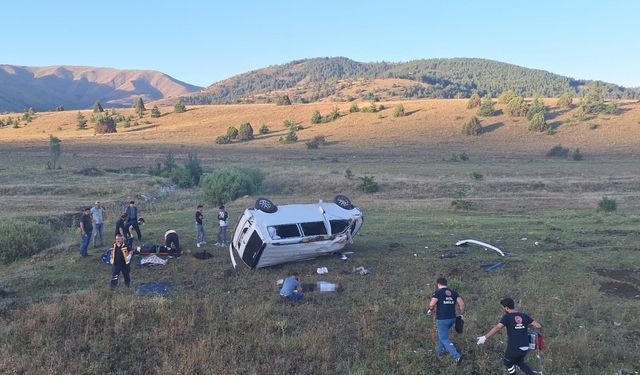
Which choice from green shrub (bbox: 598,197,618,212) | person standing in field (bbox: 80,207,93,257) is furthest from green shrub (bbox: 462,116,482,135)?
person standing in field (bbox: 80,207,93,257)

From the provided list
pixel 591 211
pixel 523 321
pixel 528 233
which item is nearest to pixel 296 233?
pixel 523 321

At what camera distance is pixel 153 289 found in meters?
12.7

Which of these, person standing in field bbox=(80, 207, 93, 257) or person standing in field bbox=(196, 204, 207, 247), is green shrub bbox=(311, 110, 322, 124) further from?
person standing in field bbox=(80, 207, 93, 257)

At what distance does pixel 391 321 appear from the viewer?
Result: 10219 millimetres

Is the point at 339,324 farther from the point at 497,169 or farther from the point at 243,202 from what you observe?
the point at 497,169

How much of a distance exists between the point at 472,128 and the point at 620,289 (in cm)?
6397

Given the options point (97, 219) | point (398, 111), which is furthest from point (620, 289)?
point (398, 111)

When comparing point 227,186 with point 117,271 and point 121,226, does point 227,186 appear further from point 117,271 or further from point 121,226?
point 117,271

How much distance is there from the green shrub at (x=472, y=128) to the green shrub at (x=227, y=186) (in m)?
47.4

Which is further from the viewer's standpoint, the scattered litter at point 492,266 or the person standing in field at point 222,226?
the person standing in field at point 222,226

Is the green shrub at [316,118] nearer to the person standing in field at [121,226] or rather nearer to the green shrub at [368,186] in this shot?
the green shrub at [368,186]

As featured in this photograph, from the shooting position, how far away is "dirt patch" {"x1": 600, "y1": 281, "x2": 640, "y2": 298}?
39.3ft

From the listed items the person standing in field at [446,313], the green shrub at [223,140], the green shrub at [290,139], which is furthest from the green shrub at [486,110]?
the person standing in field at [446,313]

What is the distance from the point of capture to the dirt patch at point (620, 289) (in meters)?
12.0
